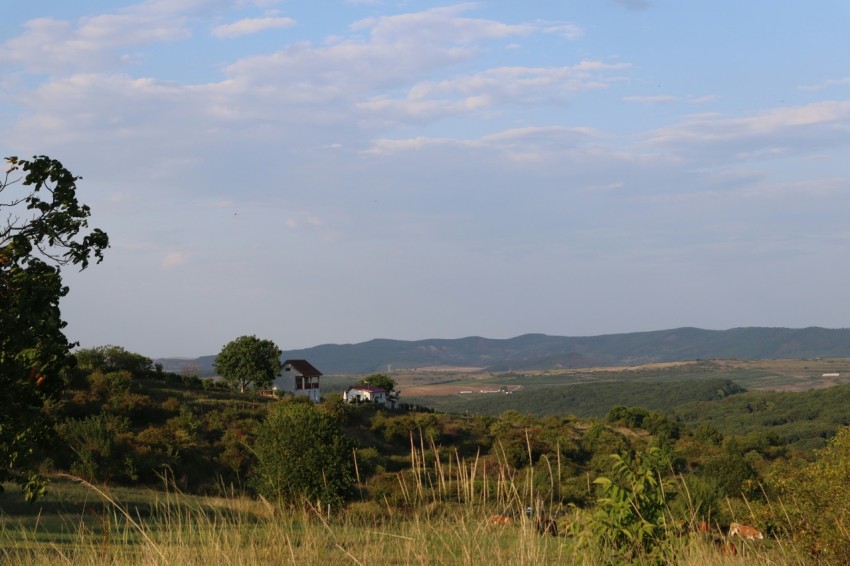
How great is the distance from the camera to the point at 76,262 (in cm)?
1437

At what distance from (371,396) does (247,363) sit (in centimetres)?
1325

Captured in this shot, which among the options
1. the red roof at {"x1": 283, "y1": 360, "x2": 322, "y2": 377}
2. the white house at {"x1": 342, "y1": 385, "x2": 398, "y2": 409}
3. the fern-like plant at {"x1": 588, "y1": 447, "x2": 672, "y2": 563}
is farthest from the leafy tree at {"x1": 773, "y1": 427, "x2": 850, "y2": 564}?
the red roof at {"x1": 283, "y1": 360, "x2": 322, "y2": 377}

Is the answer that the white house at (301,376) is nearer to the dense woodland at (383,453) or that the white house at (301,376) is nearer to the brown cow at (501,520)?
the dense woodland at (383,453)

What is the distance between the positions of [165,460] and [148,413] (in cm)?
1226

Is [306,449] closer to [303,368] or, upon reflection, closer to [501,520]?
[501,520]

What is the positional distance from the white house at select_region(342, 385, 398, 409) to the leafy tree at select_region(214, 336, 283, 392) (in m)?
8.58

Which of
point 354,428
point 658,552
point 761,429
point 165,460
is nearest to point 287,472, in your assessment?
point 165,460

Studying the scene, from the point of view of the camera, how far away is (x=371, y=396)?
A: 8581cm

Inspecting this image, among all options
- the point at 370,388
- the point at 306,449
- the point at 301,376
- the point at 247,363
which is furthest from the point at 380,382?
the point at 306,449

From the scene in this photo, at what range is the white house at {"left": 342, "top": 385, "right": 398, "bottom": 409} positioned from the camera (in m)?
84.5

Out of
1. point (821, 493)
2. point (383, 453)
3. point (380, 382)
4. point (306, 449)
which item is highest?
point (306, 449)

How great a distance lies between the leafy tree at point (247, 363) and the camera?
282ft

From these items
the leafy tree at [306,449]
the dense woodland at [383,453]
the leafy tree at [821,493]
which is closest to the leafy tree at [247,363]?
the dense woodland at [383,453]

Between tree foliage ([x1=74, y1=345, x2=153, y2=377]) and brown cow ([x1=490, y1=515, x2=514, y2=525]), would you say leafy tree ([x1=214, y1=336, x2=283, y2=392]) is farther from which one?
brown cow ([x1=490, y1=515, x2=514, y2=525])
